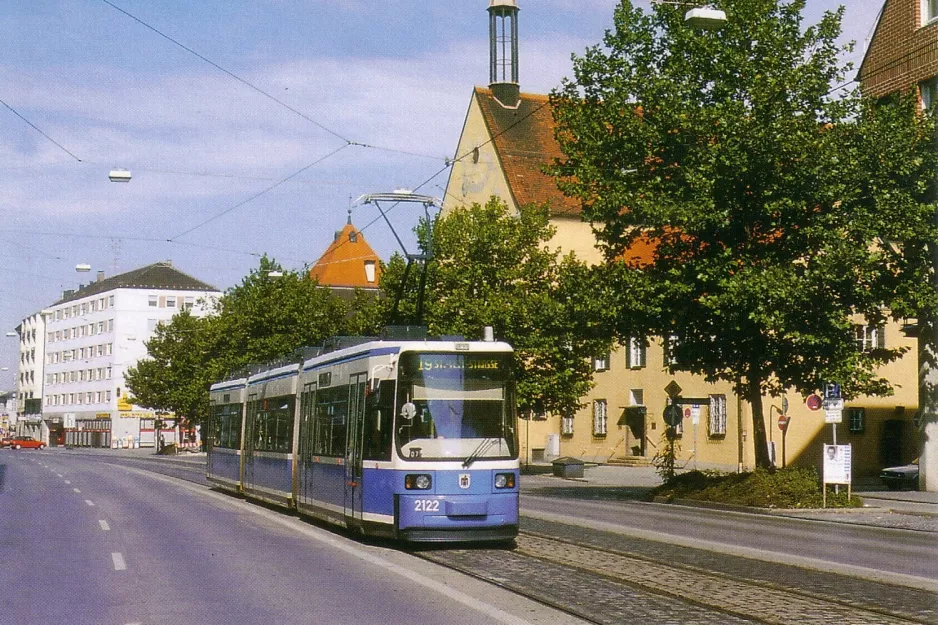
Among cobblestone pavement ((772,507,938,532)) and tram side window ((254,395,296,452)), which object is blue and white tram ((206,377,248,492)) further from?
cobblestone pavement ((772,507,938,532))

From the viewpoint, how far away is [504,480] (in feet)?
53.5

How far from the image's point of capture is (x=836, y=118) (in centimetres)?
2723

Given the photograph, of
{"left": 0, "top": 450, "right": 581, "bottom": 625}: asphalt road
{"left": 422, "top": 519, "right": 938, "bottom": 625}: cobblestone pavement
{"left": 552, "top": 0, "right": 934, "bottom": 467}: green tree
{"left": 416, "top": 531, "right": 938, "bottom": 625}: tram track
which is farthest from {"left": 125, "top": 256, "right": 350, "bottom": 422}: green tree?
{"left": 416, "top": 531, "right": 938, "bottom": 625}: tram track

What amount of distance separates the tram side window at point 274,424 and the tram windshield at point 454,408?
722 cm

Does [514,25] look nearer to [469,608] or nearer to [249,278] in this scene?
[249,278]

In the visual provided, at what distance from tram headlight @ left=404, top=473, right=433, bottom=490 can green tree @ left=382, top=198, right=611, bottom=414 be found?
2927 cm

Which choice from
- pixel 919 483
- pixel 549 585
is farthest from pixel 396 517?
pixel 919 483

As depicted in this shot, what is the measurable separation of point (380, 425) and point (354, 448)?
1.23m

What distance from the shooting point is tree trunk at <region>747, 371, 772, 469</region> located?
28.0 m

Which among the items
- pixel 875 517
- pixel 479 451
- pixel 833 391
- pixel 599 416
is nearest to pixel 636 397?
pixel 599 416

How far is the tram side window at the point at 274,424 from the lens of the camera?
23.7 meters

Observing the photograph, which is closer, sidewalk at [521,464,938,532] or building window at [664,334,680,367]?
sidewalk at [521,464,938,532]

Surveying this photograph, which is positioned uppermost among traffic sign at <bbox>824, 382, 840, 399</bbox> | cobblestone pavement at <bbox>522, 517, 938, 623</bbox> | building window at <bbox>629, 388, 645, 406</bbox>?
building window at <bbox>629, 388, 645, 406</bbox>

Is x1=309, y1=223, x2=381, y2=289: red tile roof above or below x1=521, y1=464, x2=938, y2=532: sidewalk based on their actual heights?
above
